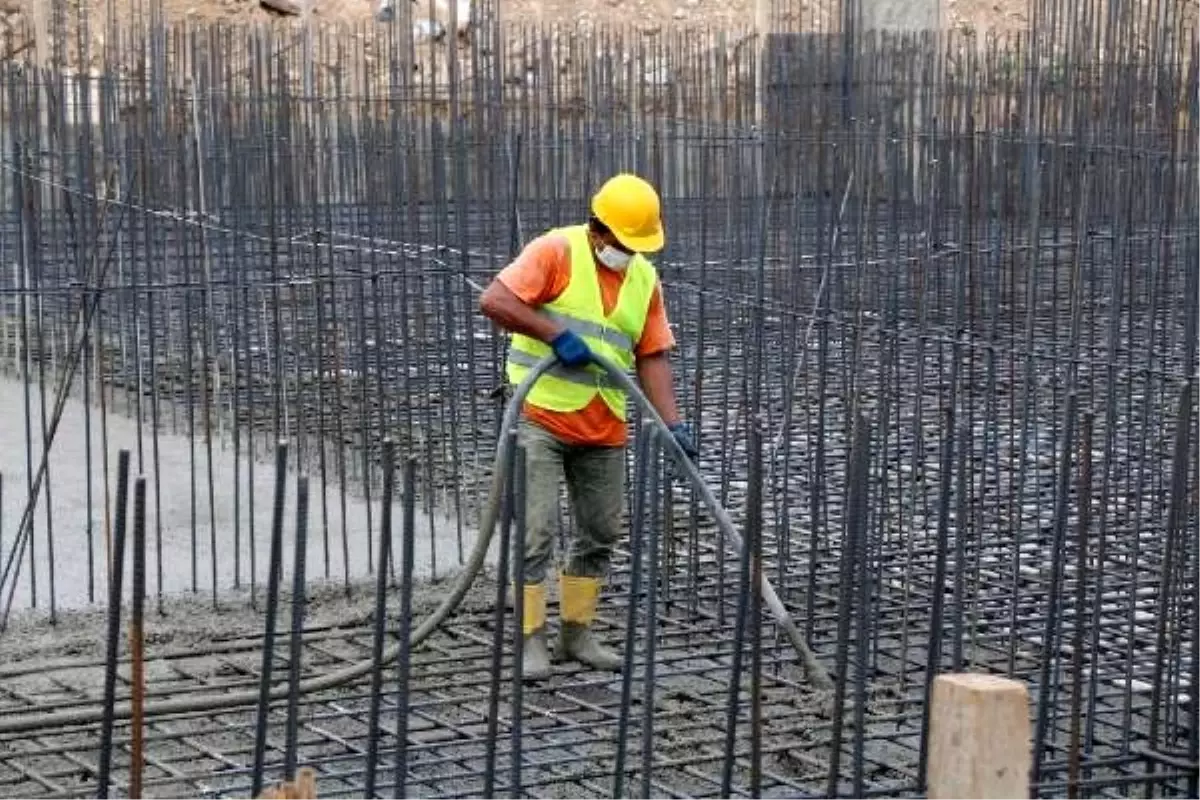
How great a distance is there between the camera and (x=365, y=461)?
805 centimetres

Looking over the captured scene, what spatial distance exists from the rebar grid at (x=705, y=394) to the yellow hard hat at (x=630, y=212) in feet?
2.45

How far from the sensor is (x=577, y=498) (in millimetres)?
6508

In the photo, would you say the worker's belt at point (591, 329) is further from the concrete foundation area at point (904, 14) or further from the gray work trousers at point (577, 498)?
the concrete foundation area at point (904, 14)

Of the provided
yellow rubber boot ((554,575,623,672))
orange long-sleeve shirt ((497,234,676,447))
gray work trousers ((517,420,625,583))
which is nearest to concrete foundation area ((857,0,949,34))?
orange long-sleeve shirt ((497,234,676,447))

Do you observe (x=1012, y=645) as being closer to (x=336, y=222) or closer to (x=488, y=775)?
(x=488, y=775)

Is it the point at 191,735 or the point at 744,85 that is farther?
the point at 744,85

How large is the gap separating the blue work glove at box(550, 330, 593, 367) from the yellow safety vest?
2.5 inches

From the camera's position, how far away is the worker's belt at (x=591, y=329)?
20.6 feet

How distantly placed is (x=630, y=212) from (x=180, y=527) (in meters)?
2.74

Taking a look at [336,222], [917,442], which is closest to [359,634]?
[917,442]

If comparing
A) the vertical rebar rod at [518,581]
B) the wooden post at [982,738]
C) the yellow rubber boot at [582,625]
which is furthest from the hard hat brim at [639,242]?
the wooden post at [982,738]

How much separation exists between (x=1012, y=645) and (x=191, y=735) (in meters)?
2.09

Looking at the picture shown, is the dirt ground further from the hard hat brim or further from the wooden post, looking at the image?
the wooden post

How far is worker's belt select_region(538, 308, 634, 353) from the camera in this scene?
6.28m
